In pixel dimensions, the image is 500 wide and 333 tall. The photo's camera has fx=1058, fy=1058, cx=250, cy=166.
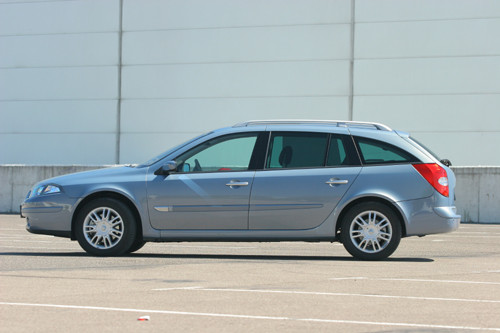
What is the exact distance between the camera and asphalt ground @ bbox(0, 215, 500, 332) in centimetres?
705

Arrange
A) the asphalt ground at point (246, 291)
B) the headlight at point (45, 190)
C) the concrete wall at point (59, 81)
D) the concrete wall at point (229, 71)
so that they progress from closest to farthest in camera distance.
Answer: the asphalt ground at point (246, 291) < the headlight at point (45, 190) < the concrete wall at point (229, 71) < the concrete wall at point (59, 81)

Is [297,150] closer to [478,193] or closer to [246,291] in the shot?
[246,291]

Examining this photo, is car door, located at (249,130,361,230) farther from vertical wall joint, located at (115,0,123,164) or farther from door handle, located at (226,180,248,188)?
vertical wall joint, located at (115,0,123,164)

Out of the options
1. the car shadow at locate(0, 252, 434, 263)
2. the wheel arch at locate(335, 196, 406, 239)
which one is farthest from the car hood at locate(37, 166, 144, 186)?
the wheel arch at locate(335, 196, 406, 239)

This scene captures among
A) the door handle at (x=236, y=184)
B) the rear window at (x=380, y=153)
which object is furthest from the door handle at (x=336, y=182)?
the door handle at (x=236, y=184)

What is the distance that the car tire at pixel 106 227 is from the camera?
12219mm

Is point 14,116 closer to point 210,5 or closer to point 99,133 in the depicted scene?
point 99,133

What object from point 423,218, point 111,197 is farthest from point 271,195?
point 111,197

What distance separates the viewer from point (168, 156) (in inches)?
493

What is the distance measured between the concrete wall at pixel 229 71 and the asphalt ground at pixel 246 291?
13577 millimetres

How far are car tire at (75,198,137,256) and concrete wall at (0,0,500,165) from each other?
15.8 m

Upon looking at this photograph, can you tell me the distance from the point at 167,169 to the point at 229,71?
A: 1661 cm

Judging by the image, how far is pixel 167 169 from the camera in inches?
483

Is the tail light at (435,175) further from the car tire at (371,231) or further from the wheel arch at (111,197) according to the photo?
the wheel arch at (111,197)
